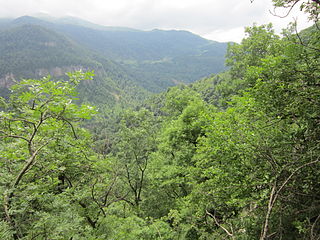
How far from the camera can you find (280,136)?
5703 millimetres

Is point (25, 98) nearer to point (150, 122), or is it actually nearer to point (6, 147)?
point (6, 147)

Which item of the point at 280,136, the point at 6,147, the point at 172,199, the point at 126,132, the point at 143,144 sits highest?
the point at 280,136

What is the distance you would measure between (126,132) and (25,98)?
13.3 meters

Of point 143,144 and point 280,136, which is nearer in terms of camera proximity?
point 280,136

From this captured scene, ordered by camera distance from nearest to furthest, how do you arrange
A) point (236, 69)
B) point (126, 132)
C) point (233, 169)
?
point (233, 169) → point (126, 132) → point (236, 69)

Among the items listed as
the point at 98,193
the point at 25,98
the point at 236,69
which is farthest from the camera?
the point at 236,69

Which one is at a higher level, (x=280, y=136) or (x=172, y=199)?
(x=280, y=136)

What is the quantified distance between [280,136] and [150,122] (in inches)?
534

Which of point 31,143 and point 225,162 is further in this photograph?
point 225,162

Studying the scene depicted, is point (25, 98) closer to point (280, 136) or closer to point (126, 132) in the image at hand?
point (280, 136)

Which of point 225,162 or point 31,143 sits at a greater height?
point 31,143

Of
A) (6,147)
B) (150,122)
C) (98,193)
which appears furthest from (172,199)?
(6,147)

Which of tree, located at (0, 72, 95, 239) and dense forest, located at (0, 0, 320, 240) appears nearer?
tree, located at (0, 72, 95, 239)

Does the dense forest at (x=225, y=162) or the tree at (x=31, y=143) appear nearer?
the tree at (x=31, y=143)
